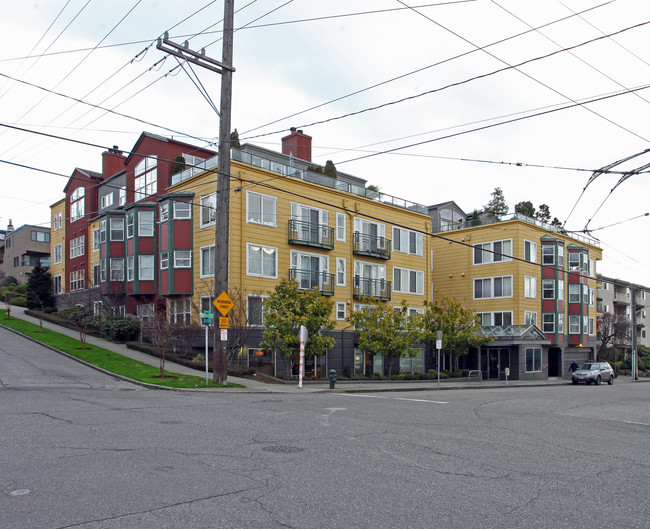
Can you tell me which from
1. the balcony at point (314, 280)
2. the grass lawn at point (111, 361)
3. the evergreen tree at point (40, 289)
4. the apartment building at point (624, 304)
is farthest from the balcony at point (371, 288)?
the apartment building at point (624, 304)

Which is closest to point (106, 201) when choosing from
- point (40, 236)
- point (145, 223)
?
point (145, 223)

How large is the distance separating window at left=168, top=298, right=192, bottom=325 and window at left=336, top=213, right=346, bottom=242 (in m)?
10.1

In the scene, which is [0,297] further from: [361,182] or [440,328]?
[440,328]

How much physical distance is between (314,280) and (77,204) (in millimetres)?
26130

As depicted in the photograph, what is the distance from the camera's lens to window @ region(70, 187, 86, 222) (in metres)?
49.5

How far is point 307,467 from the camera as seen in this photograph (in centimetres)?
847

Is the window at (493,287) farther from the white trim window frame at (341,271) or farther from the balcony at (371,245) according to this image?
the white trim window frame at (341,271)

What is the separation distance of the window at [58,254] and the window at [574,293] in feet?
147

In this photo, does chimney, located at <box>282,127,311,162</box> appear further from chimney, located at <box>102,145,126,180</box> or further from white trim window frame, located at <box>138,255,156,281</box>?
chimney, located at <box>102,145,126,180</box>

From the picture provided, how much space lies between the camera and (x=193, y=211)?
33969 millimetres

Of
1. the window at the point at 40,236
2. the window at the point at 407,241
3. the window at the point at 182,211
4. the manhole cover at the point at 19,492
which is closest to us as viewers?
the manhole cover at the point at 19,492

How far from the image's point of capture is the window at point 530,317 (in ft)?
156

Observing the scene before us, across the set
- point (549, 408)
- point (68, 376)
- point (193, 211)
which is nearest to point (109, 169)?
point (193, 211)

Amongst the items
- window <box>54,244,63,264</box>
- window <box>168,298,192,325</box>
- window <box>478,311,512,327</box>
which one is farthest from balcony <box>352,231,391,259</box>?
window <box>54,244,63,264</box>
